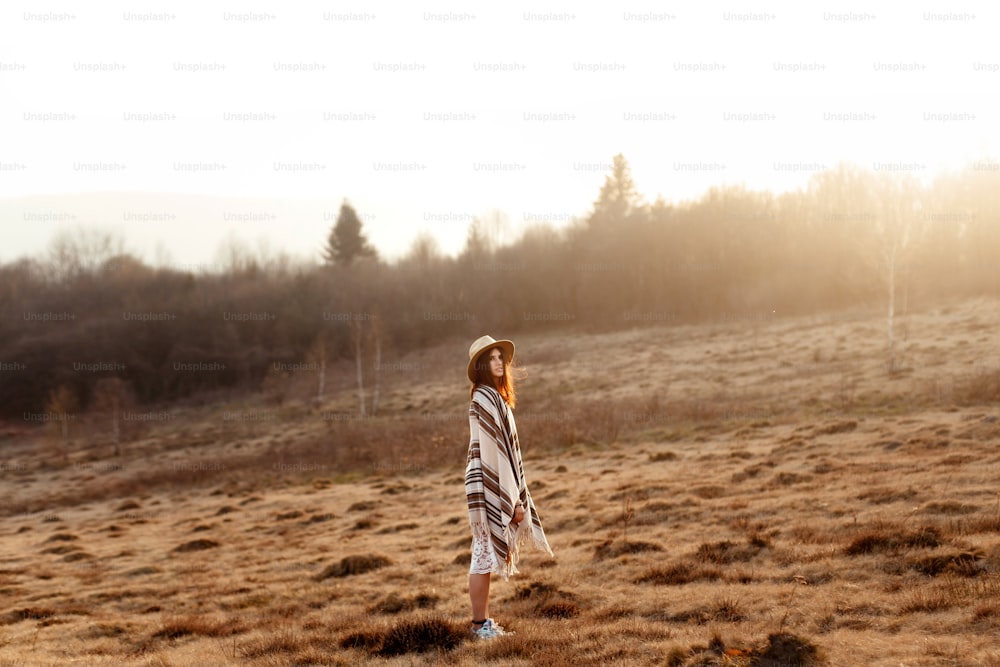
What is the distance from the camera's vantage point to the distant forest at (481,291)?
5381cm

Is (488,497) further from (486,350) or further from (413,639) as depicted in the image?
(413,639)

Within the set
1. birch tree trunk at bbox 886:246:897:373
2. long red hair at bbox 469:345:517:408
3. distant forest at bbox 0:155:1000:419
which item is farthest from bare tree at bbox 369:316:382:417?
long red hair at bbox 469:345:517:408

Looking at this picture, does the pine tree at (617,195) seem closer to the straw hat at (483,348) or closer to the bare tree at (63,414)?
the bare tree at (63,414)

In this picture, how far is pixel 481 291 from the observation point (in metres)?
73.4

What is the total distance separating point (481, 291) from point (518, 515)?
6649 cm

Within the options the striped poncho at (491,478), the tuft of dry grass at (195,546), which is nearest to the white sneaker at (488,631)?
the striped poncho at (491,478)

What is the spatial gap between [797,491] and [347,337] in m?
58.3

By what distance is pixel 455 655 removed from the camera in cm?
659

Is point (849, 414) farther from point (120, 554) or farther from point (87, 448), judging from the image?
point (87, 448)

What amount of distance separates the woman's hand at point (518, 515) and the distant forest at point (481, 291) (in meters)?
44.5

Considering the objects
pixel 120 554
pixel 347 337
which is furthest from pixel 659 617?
pixel 347 337

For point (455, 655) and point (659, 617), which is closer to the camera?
point (455, 655)

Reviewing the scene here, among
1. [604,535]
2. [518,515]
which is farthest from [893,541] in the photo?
[604,535]

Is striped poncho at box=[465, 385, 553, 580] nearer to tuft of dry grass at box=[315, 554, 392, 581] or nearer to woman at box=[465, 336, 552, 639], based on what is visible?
woman at box=[465, 336, 552, 639]
